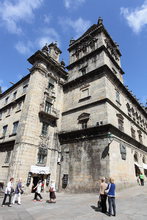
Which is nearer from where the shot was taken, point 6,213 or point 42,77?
point 6,213

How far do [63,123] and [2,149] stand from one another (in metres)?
8.96

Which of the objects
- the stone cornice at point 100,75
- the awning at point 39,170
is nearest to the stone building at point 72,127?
the awning at point 39,170

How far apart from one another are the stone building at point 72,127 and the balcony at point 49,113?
0.13 m

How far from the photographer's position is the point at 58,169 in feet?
57.1

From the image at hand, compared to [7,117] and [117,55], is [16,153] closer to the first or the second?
[7,117]

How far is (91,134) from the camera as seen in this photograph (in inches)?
631

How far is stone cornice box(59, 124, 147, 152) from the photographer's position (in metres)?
15.0

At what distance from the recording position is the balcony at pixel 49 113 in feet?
57.7

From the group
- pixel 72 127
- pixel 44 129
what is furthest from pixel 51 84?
pixel 72 127

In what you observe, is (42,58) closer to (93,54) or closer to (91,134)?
(93,54)

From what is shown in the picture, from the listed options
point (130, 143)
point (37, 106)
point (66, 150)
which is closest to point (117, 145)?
point (130, 143)

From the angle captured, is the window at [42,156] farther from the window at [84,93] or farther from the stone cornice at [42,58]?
the stone cornice at [42,58]

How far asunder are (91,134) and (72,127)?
3.69 m

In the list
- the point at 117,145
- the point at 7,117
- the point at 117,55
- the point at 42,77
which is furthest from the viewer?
the point at 117,55
